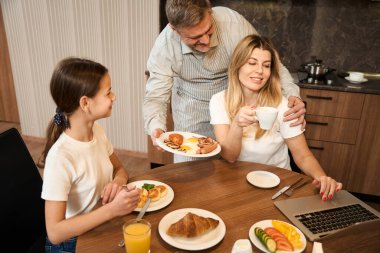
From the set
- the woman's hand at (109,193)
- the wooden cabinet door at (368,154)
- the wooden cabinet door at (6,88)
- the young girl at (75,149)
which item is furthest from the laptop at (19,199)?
the wooden cabinet door at (6,88)

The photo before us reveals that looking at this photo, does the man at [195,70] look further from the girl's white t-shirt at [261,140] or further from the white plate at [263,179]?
the white plate at [263,179]

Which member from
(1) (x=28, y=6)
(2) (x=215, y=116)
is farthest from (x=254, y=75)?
(1) (x=28, y=6)

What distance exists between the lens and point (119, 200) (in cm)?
112

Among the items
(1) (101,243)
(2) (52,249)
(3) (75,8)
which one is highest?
(3) (75,8)

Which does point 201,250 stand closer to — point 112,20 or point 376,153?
point 376,153

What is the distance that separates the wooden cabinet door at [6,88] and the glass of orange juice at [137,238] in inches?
150

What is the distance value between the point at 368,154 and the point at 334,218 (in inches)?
72.3

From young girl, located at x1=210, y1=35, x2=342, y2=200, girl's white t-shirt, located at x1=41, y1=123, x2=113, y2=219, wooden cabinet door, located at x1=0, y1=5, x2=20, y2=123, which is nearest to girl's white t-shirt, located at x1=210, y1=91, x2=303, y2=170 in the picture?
young girl, located at x1=210, y1=35, x2=342, y2=200

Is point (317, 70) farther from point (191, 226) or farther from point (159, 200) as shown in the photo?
point (191, 226)

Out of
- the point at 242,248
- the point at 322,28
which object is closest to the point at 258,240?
the point at 242,248

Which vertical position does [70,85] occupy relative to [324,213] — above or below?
above

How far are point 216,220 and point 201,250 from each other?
0.12 meters

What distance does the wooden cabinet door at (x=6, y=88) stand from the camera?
4.07m

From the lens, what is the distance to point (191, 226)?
109 centimetres
